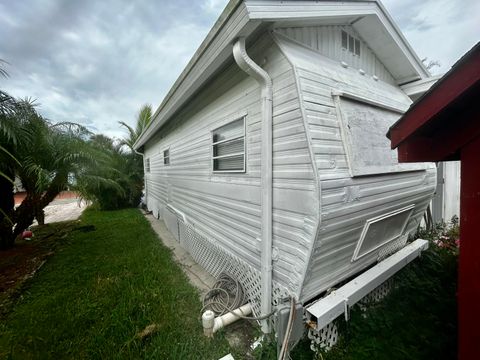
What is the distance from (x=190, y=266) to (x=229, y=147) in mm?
2875

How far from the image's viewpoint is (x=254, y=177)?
2.66 metres

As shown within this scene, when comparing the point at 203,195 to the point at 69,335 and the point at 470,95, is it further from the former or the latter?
the point at 470,95

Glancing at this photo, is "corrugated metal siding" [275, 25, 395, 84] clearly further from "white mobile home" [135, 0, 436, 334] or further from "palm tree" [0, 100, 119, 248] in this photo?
"palm tree" [0, 100, 119, 248]

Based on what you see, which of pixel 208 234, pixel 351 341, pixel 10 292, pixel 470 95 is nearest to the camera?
pixel 470 95

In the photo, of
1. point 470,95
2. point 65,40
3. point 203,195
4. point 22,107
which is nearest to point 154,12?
point 65,40

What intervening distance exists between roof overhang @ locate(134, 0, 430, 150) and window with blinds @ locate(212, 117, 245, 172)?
83 cm

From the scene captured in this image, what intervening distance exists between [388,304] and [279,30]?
3.91 m

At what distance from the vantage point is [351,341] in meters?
2.45

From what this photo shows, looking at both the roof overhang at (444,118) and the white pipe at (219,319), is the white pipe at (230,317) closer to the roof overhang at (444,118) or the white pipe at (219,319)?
the white pipe at (219,319)

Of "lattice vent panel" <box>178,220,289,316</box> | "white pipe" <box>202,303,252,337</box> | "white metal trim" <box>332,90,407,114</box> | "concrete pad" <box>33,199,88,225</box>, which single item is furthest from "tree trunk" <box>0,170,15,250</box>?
"white metal trim" <box>332,90,407,114</box>

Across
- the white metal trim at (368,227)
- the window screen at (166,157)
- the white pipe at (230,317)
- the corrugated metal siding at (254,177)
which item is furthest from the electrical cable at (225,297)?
the window screen at (166,157)

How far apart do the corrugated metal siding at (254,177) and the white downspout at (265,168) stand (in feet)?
0.23

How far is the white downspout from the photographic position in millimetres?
2189

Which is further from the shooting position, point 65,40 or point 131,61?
point 131,61
